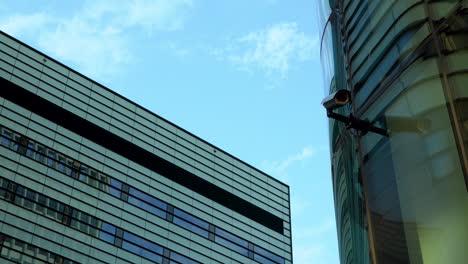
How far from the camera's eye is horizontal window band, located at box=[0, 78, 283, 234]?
159 feet

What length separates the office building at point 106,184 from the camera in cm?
4459

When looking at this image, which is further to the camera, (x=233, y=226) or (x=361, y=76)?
(x=233, y=226)

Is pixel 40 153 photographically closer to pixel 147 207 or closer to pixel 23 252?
pixel 23 252

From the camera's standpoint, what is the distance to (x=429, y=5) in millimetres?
8430

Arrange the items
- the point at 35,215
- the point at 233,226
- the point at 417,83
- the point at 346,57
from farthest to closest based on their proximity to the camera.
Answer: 1. the point at 233,226
2. the point at 35,215
3. the point at 346,57
4. the point at 417,83

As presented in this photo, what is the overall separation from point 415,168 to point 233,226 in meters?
52.7

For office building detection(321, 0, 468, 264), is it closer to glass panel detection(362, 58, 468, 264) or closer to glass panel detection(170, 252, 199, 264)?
glass panel detection(362, 58, 468, 264)

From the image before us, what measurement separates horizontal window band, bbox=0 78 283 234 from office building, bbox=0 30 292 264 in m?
0.09

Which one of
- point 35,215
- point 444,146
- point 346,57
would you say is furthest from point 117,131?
point 444,146

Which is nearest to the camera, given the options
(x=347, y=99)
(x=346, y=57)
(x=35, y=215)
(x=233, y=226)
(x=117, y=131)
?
(x=347, y=99)

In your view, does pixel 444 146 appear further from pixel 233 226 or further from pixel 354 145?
pixel 233 226

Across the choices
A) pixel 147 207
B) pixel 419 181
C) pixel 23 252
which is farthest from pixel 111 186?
pixel 419 181

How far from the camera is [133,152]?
54.6 metres

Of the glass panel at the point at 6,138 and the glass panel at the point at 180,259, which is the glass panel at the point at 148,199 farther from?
the glass panel at the point at 6,138
